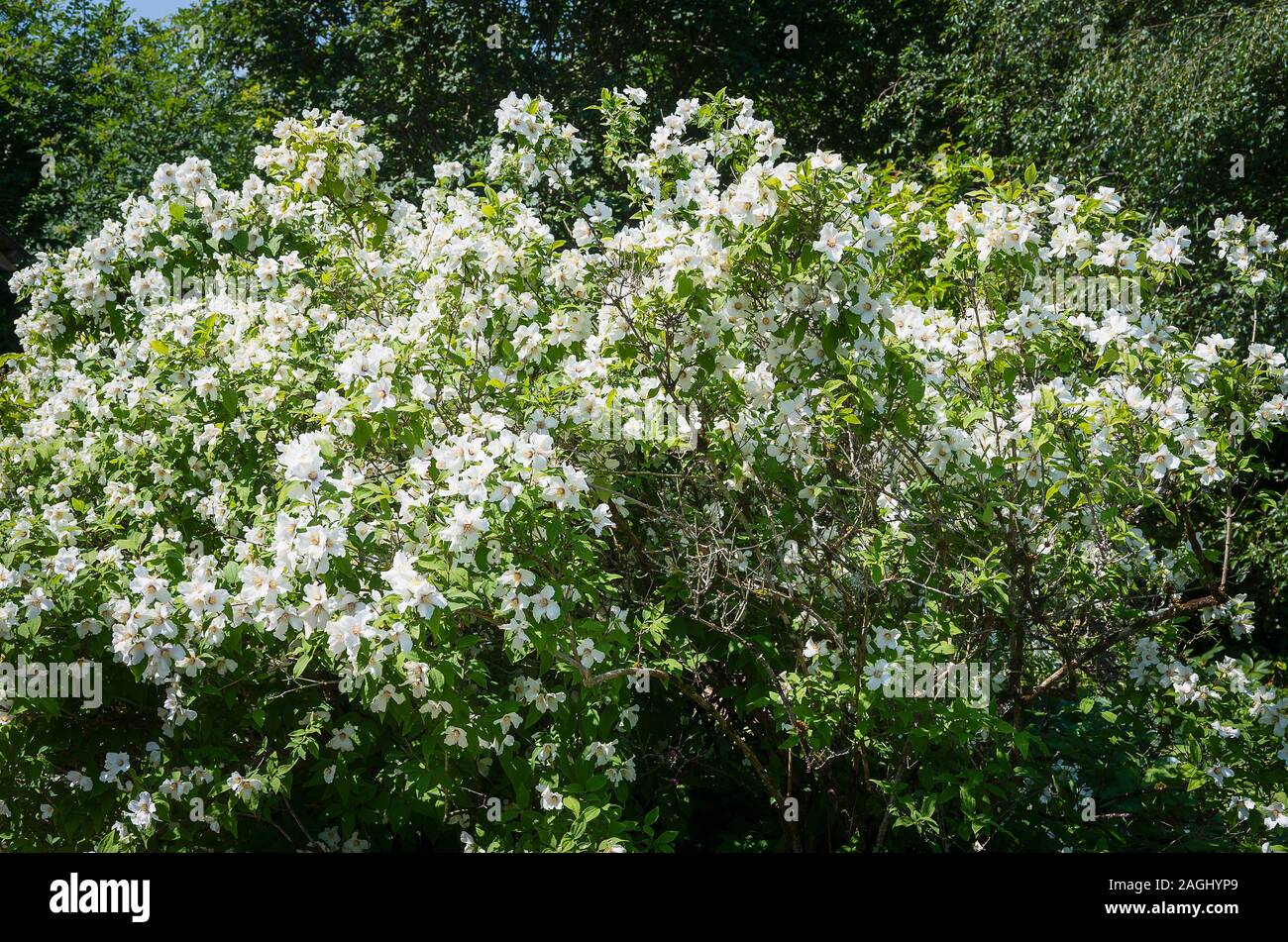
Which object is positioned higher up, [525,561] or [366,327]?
[366,327]

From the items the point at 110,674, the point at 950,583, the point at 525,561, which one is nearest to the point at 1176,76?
the point at 950,583

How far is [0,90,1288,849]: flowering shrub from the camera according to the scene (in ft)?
8.66

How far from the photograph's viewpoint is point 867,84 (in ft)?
43.0

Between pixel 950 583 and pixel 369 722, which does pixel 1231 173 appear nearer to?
pixel 950 583

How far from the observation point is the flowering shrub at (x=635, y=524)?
264 centimetres

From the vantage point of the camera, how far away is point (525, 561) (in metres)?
2.55

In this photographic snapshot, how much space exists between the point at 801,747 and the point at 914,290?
4.73ft

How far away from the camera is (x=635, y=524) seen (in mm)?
3520

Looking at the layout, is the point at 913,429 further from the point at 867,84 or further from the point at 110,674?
the point at 867,84

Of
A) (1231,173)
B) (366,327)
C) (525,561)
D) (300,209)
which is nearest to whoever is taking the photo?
(525,561)

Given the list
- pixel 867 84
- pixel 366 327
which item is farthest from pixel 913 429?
pixel 867 84
